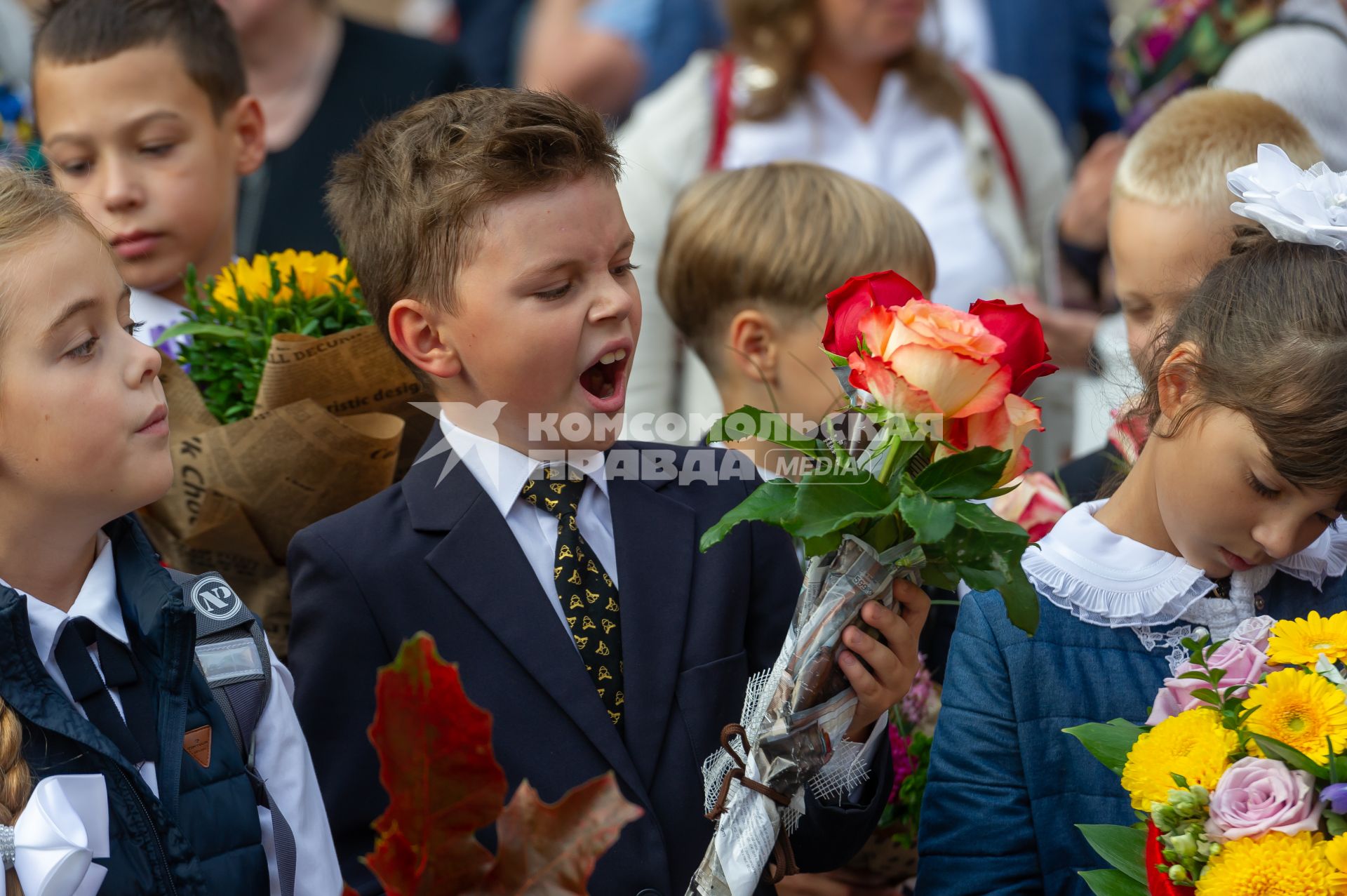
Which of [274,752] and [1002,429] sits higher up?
[1002,429]

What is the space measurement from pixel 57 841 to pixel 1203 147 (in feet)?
7.94

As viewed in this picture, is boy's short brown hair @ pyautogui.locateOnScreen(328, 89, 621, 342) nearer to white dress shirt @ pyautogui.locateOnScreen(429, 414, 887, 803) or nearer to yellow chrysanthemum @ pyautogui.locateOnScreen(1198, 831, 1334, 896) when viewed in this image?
white dress shirt @ pyautogui.locateOnScreen(429, 414, 887, 803)

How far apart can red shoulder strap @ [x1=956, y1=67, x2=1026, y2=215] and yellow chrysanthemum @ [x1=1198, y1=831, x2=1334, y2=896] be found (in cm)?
281

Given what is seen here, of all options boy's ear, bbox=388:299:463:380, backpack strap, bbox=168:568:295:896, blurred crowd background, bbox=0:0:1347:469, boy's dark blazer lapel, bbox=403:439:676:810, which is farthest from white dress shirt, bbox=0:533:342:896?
blurred crowd background, bbox=0:0:1347:469

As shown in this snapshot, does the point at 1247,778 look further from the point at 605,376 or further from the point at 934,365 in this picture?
the point at 605,376

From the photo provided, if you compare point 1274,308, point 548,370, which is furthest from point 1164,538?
point 548,370

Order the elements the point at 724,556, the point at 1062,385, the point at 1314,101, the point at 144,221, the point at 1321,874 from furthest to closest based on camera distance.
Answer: the point at 1062,385, the point at 1314,101, the point at 144,221, the point at 724,556, the point at 1321,874

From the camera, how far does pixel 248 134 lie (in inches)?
124

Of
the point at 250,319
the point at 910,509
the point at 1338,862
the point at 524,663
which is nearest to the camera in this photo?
the point at 1338,862

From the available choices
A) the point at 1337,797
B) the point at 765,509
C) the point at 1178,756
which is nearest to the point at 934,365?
the point at 765,509

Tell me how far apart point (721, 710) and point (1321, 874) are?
873 mm

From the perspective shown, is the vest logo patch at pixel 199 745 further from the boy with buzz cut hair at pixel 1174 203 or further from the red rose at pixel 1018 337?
the boy with buzz cut hair at pixel 1174 203

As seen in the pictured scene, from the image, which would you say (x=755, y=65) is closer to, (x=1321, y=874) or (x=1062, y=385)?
(x=1062, y=385)

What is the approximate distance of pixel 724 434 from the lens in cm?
188
